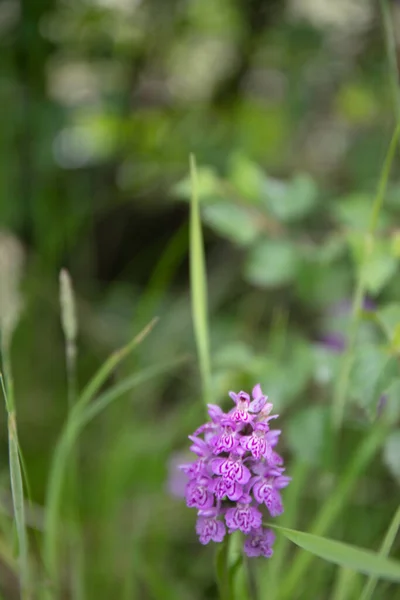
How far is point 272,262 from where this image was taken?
97cm

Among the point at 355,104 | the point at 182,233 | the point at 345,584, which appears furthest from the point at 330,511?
the point at 355,104

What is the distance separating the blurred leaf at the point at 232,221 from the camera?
3.11 ft

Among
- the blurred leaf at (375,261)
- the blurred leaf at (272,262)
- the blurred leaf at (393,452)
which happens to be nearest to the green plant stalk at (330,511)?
the blurred leaf at (393,452)

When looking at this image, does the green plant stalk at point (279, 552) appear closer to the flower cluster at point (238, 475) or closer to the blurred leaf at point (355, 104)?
the flower cluster at point (238, 475)

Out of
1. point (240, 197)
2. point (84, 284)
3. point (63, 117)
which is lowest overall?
point (240, 197)

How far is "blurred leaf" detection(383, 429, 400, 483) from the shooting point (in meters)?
0.73

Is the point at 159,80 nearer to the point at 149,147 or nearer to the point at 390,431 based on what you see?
the point at 149,147

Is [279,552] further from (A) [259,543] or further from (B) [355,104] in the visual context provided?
(B) [355,104]

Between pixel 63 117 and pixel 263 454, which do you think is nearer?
pixel 263 454

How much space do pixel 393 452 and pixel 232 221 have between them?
359mm

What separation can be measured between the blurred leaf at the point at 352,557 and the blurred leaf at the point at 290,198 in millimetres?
522

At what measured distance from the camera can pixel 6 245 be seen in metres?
1.35

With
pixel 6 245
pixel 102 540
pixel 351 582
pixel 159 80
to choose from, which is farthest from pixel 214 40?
pixel 351 582

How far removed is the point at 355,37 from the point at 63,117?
2.12 ft
